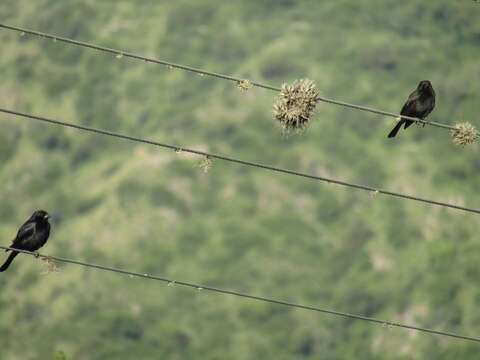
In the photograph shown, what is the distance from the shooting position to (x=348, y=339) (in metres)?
180

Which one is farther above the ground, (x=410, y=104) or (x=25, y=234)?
(x=410, y=104)

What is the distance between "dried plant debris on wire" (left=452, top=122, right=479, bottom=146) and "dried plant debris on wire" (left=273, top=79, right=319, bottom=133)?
2.22 metres

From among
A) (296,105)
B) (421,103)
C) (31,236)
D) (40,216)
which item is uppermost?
(421,103)

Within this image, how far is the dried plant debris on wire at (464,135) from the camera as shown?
1552cm

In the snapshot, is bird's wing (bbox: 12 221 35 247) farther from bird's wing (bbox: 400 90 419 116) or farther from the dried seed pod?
the dried seed pod

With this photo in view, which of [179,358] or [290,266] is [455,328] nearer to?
[290,266]

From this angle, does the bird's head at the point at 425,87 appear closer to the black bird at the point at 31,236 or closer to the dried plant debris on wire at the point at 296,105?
the dried plant debris on wire at the point at 296,105

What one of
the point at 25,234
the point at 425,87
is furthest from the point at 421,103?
the point at 25,234

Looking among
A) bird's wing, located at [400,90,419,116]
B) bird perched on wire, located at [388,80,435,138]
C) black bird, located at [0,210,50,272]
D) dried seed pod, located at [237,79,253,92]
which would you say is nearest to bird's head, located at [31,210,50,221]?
black bird, located at [0,210,50,272]

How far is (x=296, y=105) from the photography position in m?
15.7

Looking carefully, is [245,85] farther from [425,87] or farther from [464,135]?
[425,87]

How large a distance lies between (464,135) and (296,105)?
8.54 feet

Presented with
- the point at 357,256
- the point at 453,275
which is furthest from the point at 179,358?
the point at 453,275

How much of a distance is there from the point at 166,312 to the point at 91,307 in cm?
1387
